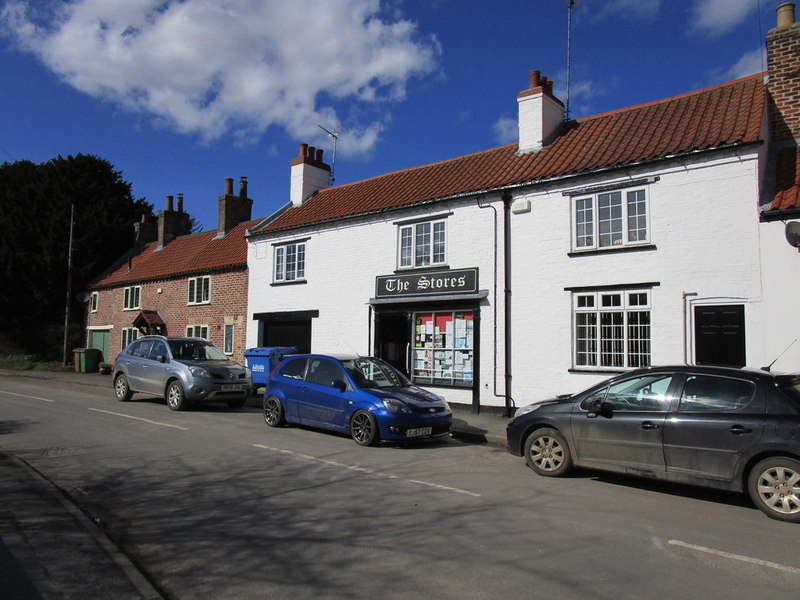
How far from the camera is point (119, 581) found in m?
4.18

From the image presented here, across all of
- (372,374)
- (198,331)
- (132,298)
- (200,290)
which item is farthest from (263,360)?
(132,298)

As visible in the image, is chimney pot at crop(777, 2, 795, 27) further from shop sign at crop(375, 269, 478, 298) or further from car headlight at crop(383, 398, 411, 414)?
car headlight at crop(383, 398, 411, 414)

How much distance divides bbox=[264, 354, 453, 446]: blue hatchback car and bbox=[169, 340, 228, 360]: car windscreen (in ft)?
13.2

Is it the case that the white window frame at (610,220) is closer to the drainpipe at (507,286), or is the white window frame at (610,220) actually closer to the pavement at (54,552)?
the drainpipe at (507,286)

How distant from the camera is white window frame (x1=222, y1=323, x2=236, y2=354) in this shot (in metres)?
21.8

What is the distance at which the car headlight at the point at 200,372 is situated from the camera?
14.1 meters

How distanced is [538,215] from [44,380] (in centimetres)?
2077

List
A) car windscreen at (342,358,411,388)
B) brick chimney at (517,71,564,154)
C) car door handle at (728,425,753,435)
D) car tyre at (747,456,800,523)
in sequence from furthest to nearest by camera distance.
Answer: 1. brick chimney at (517,71,564,154)
2. car windscreen at (342,358,411,388)
3. car door handle at (728,425,753,435)
4. car tyre at (747,456,800,523)

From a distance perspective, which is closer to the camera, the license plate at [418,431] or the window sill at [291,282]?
the license plate at [418,431]

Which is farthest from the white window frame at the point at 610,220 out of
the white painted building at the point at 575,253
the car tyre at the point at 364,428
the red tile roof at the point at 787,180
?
the car tyre at the point at 364,428

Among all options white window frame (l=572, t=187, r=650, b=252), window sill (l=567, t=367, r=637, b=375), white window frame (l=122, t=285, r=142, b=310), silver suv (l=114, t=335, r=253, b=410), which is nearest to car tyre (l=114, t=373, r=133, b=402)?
silver suv (l=114, t=335, r=253, b=410)

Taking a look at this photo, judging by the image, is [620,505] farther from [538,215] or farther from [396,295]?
[396,295]

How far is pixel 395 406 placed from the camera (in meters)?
9.80

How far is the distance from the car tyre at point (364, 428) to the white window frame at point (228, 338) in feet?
41.7
